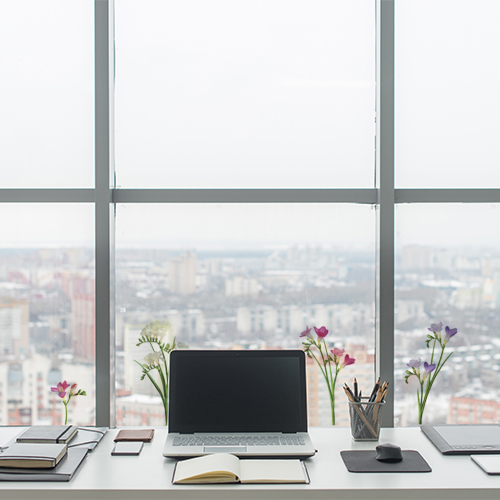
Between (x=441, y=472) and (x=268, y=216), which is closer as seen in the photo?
(x=441, y=472)

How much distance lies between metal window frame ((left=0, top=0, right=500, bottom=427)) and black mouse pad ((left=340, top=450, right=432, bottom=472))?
1.31ft

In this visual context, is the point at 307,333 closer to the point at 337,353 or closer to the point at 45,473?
the point at 337,353

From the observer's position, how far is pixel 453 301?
2.03 metres

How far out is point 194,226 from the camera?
1999mm

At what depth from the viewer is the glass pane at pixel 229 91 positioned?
198cm

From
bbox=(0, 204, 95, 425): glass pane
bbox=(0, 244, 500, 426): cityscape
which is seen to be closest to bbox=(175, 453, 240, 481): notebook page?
bbox=(0, 244, 500, 426): cityscape

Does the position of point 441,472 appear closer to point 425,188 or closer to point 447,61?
point 425,188

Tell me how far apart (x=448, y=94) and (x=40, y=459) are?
2.01m

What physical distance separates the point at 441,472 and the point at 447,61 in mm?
1581

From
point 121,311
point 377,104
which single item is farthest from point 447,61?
point 121,311

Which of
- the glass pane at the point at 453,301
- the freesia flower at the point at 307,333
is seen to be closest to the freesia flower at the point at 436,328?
the glass pane at the point at 453,301

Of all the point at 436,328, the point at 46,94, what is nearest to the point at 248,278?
the point at 436,328

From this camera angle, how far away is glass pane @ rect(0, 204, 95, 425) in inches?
77.6

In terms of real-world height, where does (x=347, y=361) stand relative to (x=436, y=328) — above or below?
below
